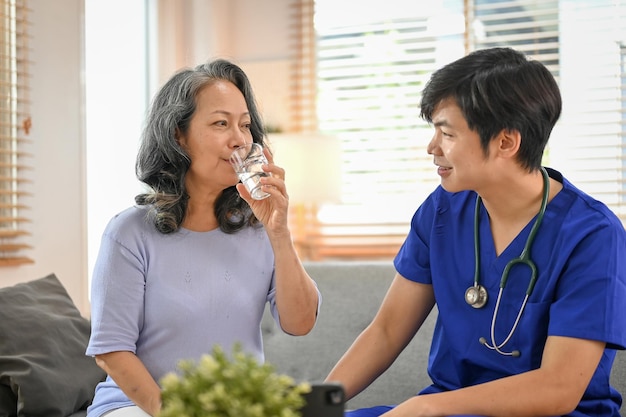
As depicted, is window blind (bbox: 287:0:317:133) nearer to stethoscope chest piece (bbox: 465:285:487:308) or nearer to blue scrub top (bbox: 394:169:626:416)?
blue scrub top (bbox: 394:169:626:416)

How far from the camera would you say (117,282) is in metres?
1.78

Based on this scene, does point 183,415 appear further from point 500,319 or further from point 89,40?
point 89,40

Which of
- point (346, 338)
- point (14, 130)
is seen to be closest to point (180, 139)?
point (346, 338)

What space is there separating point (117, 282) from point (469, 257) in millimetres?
783

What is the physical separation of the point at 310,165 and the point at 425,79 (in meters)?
1.06

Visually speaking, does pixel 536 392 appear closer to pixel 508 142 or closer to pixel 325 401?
pixel 508 142

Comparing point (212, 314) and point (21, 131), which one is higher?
point (21, 131)

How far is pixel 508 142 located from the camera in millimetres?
1675

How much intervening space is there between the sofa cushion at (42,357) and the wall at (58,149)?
3.15ft

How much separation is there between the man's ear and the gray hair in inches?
24.7

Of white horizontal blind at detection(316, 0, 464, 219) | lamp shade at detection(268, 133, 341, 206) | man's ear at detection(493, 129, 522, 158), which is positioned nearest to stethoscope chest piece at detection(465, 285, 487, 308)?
man's ear at detection(493, 129, 522, 158)

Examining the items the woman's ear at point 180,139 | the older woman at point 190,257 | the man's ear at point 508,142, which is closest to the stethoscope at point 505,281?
the man's ear at point 508,142

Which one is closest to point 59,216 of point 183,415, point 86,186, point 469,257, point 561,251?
point 86,186

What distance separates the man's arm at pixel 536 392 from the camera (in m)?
1.53
